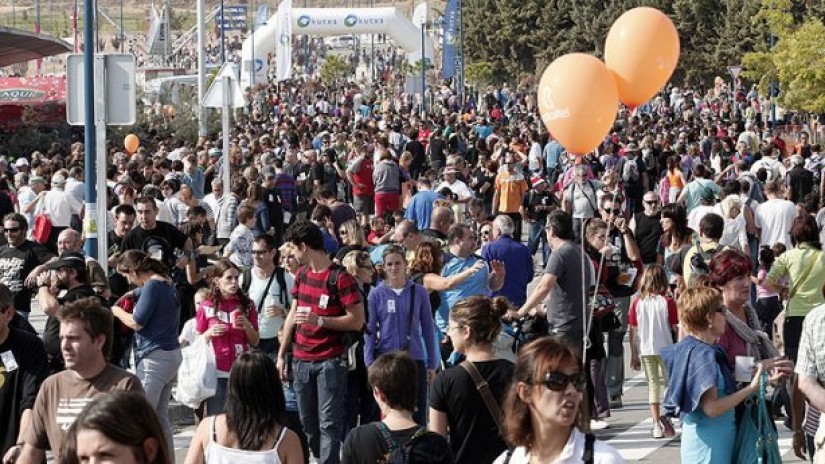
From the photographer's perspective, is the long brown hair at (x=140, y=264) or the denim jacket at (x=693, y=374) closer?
the denim jacket at (x=693, y=374)

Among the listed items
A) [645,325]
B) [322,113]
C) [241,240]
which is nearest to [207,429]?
[645,325]

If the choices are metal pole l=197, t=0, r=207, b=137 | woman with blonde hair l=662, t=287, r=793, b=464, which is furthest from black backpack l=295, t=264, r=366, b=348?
metal pole l=197, t=0, r=207, b=137

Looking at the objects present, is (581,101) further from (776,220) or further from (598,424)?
(776,220)

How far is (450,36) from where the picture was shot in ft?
210

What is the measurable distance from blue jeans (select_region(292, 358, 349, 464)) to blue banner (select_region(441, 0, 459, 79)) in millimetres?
53916

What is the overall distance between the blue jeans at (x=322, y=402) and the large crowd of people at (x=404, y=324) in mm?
13

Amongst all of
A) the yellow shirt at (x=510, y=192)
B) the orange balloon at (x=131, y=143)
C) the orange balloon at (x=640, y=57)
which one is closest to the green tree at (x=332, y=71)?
the orange balloon at (x=131, y=143)

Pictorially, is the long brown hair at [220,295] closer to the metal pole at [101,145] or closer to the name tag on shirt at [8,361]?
the metal pole at [101,145]

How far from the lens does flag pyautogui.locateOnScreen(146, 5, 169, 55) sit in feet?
287

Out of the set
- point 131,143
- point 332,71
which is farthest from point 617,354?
point 332,71

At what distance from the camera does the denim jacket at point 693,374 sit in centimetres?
767

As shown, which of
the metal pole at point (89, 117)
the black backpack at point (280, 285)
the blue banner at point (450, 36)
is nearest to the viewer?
the black backpack at point (280, 285)

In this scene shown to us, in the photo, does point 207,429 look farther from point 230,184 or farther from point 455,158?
point 455,158

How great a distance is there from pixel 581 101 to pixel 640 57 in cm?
105
